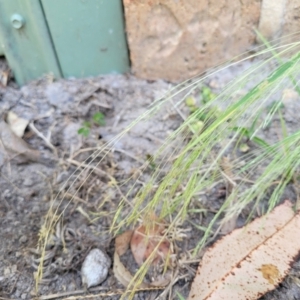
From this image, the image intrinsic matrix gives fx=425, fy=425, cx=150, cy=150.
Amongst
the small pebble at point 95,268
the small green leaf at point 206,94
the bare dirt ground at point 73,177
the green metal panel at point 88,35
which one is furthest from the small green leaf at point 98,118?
the small pebble at point 95,268

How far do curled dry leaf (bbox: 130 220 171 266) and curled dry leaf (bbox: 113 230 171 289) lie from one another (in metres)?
0.01

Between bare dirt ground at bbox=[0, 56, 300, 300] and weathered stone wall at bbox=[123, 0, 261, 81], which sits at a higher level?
weathered stone wall at bbox=[123, 0, 261, 81]

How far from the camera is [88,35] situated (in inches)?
46.3

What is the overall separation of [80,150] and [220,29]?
506mm

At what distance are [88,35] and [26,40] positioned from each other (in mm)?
172

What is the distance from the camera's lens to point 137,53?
1227 millimetres

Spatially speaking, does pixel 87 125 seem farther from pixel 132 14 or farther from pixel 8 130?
pixel 132 14

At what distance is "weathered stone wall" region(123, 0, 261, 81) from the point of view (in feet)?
3.70

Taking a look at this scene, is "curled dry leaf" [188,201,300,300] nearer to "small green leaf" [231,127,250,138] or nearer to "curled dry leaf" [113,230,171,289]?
"curled dry leaf" [113,230,171,289]

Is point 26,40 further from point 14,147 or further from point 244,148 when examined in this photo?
point 244,148

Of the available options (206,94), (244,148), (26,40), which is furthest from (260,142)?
(26,40)

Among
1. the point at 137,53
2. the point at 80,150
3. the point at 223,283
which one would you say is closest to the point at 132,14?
the point at 137,53

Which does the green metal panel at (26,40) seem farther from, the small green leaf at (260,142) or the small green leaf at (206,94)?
the small green leaf at (260,142)

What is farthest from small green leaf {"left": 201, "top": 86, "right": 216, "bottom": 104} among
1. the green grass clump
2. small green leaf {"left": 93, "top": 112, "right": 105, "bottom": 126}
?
small green leaf {"left": 93, "top": 112, "right": 105, "bottom": 126}
